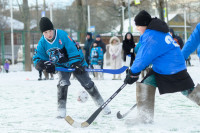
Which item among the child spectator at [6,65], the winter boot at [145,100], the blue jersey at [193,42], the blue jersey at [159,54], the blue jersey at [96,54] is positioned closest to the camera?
the blue jersey at [159,54]

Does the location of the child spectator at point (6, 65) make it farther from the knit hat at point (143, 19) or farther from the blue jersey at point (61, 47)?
the knit hat at point (143, 19)

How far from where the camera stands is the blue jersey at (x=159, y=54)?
3.18 metres

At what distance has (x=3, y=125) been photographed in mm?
3785

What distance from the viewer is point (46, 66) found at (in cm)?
399

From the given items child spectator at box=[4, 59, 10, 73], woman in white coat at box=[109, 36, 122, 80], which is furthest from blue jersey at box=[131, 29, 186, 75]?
child spectator at box=[4, 59, 10, 73]

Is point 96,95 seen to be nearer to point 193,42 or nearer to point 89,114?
point 89,114

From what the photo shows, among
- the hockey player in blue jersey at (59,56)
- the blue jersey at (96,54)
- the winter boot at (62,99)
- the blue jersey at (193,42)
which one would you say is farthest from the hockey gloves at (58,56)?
the blue jersey at (96,54)

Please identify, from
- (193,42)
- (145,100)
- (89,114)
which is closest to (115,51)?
(89,114)

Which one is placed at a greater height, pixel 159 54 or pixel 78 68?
pixel 159 54

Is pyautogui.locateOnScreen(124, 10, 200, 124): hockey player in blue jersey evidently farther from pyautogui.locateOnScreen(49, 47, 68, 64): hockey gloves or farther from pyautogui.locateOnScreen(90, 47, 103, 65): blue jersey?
pyautogui.locateOnScreen(90, 47, 103, 65): blue jersey

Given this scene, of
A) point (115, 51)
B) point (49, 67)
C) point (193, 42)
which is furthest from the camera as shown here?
point (115, 51)

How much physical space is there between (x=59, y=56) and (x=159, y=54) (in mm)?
1348

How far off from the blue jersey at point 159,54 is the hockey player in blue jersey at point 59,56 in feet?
3.27

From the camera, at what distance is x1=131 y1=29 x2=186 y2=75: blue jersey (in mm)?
3180
